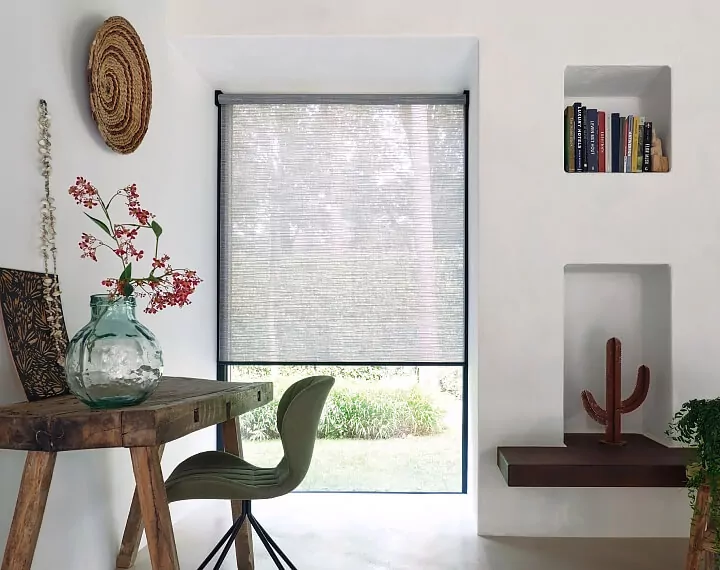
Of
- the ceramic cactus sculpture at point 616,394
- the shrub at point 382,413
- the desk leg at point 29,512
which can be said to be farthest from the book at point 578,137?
the desk leg at point 29,512

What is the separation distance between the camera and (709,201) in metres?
3.10

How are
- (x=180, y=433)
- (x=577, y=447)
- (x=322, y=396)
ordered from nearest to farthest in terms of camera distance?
(x=180, y=433) → (x=322, y=396) → (x=577, y=447)

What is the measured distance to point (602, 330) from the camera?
344 cm

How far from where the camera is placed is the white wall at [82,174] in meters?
2.04

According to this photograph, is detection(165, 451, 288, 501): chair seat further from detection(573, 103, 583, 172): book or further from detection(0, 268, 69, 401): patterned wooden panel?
detection(573, 103, 583, 172): book

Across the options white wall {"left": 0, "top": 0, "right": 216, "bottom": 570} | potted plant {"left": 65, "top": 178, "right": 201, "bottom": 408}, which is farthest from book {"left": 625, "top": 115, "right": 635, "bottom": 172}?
potted plant {"left": 65, "top": 178, "right": 201, "bottom": 408}

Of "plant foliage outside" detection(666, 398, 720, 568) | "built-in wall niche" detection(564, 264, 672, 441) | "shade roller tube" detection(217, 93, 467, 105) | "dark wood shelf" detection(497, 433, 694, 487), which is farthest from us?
"shade roller tube" detection(217, 93, 467, 105)

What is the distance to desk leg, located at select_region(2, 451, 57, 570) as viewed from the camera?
169 centimetres

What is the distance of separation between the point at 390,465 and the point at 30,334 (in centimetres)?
228

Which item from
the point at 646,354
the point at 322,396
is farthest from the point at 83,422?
the point at 646,354

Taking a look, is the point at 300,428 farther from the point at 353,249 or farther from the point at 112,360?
the point at 353,249

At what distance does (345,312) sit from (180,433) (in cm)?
202

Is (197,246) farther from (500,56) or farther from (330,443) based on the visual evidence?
(500,56)

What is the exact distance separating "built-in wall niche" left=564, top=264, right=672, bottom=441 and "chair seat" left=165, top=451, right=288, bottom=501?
1.72 metres
